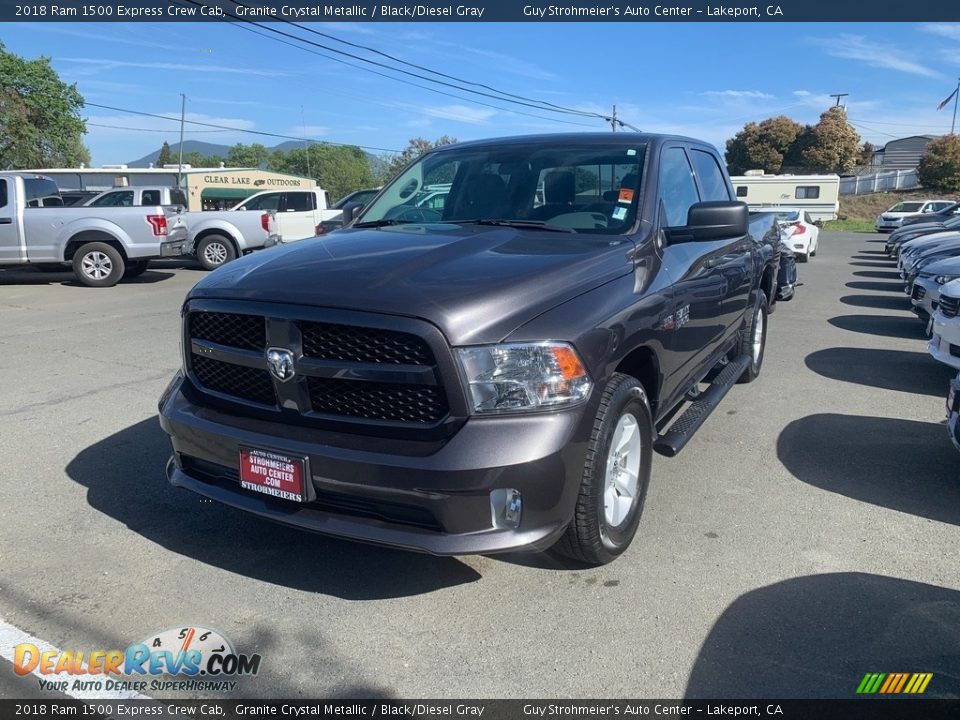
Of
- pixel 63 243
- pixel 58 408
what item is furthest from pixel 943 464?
pixel 63 243

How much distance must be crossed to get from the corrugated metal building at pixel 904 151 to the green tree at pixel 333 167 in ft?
164

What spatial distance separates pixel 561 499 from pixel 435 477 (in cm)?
50

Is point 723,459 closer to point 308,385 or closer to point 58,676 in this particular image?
point 308,385

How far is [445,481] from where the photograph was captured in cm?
254

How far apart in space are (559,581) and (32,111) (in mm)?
45028

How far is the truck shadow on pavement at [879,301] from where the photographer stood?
1116 centimetres

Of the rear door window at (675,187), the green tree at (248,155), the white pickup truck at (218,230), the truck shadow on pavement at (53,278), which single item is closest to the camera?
the rear door window at (675,187)

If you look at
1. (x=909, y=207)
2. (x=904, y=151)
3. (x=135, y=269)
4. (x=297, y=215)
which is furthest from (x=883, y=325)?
(x=904, y=151)

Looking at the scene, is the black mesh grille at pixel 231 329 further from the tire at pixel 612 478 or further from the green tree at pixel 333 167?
the green tree at pixel 333 167

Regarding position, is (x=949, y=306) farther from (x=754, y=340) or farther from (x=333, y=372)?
(x=333, y=372)

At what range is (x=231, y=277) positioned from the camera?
10.4 feet

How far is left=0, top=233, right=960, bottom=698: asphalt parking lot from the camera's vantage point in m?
2.58

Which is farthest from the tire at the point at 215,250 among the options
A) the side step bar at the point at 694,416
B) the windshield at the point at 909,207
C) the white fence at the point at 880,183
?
the white fence at the point at 880,183

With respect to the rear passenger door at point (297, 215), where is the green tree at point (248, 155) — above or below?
above
